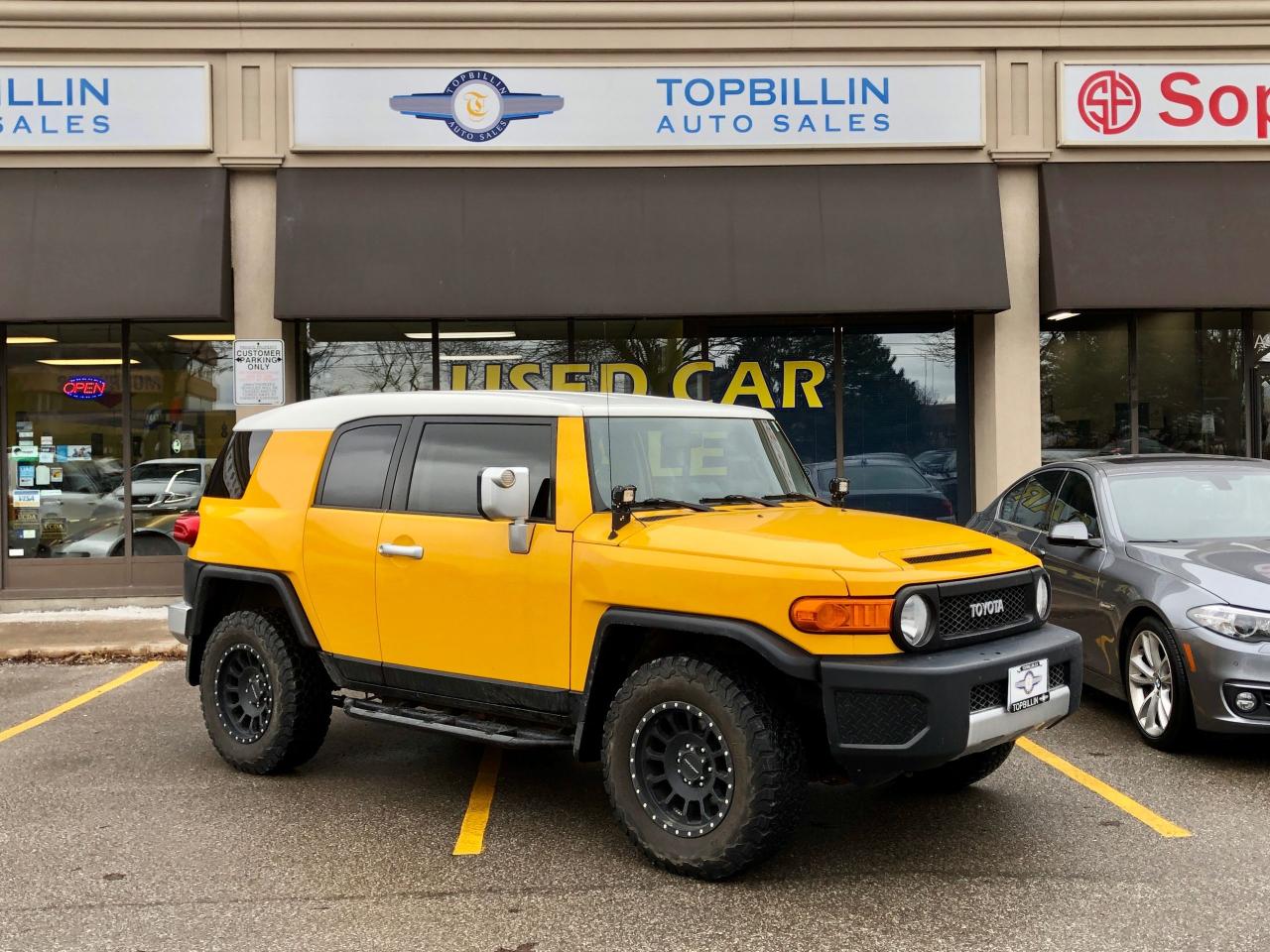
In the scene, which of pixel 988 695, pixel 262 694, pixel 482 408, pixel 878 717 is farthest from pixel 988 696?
pixel 262 694

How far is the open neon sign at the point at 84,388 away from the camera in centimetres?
1196

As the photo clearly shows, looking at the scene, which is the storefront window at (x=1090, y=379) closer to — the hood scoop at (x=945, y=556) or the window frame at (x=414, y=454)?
the hood scoop at (x=945, y=556)

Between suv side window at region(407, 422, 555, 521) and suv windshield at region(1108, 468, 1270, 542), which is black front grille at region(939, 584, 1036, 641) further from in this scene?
suv windshield at region(1108, 468, 1270, 542)

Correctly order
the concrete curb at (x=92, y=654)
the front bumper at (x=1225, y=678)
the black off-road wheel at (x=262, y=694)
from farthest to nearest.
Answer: the concrete curb at (x=92, y=654), the black off-road wheel at (x=262, y=694), the front bumper at (x=1225, y=678)

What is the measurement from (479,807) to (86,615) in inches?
305

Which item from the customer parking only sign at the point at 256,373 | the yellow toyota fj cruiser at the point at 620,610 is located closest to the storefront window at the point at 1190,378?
the yellow toyota fj cruiser at the point at 620,610

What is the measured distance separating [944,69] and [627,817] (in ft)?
33.5

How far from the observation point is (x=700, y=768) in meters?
4.14

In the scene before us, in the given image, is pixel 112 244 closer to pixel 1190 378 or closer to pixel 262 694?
pixel 262 694

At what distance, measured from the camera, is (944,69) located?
39.0 ft

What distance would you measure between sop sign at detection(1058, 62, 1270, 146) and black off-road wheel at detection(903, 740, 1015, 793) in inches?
350

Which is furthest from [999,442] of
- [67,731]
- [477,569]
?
[67,731]

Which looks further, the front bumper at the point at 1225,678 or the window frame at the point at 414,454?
the front bumper at the point at 1225,678

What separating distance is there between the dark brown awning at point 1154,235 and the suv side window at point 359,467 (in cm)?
846
